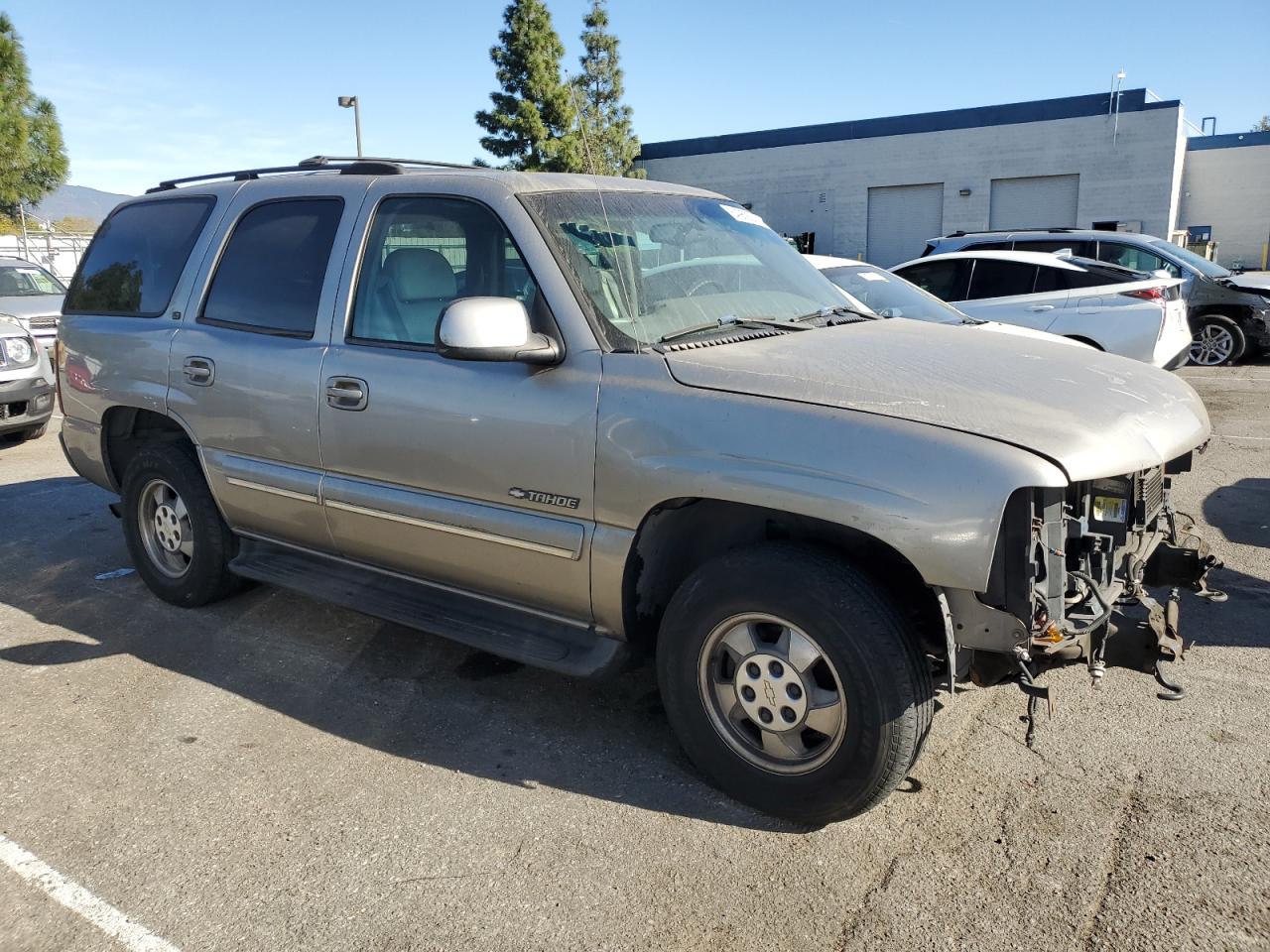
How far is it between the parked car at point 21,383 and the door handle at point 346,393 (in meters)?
6.55

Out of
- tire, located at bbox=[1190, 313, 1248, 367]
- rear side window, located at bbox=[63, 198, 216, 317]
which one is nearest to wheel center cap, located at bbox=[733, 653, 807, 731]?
rear side window, located at bbox=[63, 198, 216, 317]

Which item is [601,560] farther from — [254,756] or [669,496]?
[254,756]

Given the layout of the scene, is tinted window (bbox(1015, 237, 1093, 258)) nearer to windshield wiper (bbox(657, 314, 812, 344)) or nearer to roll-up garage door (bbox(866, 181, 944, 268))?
windshield wiper (bbox(657, 314, 812, 344))

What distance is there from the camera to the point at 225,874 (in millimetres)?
2982

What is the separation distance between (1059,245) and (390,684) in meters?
11.3

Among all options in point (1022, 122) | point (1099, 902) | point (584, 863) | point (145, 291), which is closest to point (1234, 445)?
point (1099, 902)

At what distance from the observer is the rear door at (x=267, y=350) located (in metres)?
4.16

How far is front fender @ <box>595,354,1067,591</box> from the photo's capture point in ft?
8.70

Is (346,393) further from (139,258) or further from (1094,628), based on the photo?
(1094,628)

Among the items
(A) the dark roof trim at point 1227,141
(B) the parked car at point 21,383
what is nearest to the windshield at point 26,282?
(B) the parked car at point 21,383

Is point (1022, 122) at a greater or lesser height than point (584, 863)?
greater

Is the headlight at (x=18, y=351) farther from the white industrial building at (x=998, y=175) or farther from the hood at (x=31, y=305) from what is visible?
the white industrial building at (x=998, y=175)

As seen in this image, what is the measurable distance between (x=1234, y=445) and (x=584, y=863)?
7.67 metres

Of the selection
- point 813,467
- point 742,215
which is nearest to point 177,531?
point 742,215
